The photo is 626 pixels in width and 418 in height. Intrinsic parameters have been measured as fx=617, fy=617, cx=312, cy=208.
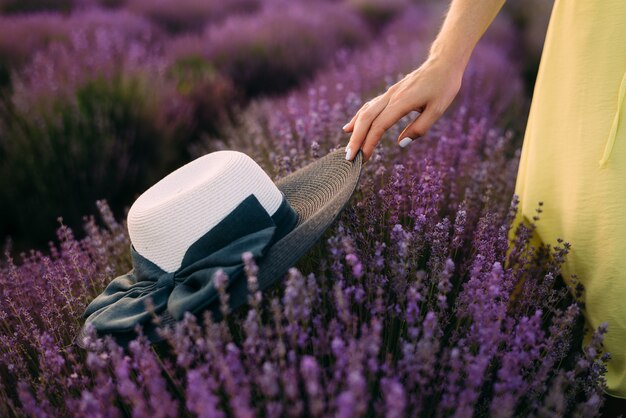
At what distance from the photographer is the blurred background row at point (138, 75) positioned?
3734 mm

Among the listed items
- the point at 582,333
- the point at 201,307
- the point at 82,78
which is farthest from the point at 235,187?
the point at 82,78

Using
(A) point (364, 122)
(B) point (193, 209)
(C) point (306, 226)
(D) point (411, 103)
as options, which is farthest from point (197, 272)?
(D) point (411, 103)

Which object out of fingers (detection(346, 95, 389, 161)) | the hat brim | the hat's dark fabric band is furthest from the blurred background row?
fingers (detection(346, 95, 389, 161))

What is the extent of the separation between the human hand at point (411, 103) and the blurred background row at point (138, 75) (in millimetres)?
1330

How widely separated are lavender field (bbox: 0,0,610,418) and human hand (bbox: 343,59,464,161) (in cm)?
21

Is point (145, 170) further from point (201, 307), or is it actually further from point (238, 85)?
point (201, 307)

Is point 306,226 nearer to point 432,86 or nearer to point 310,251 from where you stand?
point 310,251

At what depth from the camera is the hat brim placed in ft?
5.14

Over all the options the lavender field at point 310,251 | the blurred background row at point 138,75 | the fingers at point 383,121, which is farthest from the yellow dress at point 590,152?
the blurred background row at point 138,75

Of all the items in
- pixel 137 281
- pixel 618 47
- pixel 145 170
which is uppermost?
pixel 618 47

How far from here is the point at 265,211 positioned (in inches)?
69.4

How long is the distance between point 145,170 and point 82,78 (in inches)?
36.7

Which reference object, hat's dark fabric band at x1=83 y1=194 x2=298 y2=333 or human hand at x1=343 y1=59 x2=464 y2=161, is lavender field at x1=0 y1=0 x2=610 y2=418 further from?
human hand at x1=343 y1=59 x2=464 y2=161

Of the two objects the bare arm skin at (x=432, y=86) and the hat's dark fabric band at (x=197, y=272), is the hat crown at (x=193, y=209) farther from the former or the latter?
the bare arm skin at (x=432, y=86)
